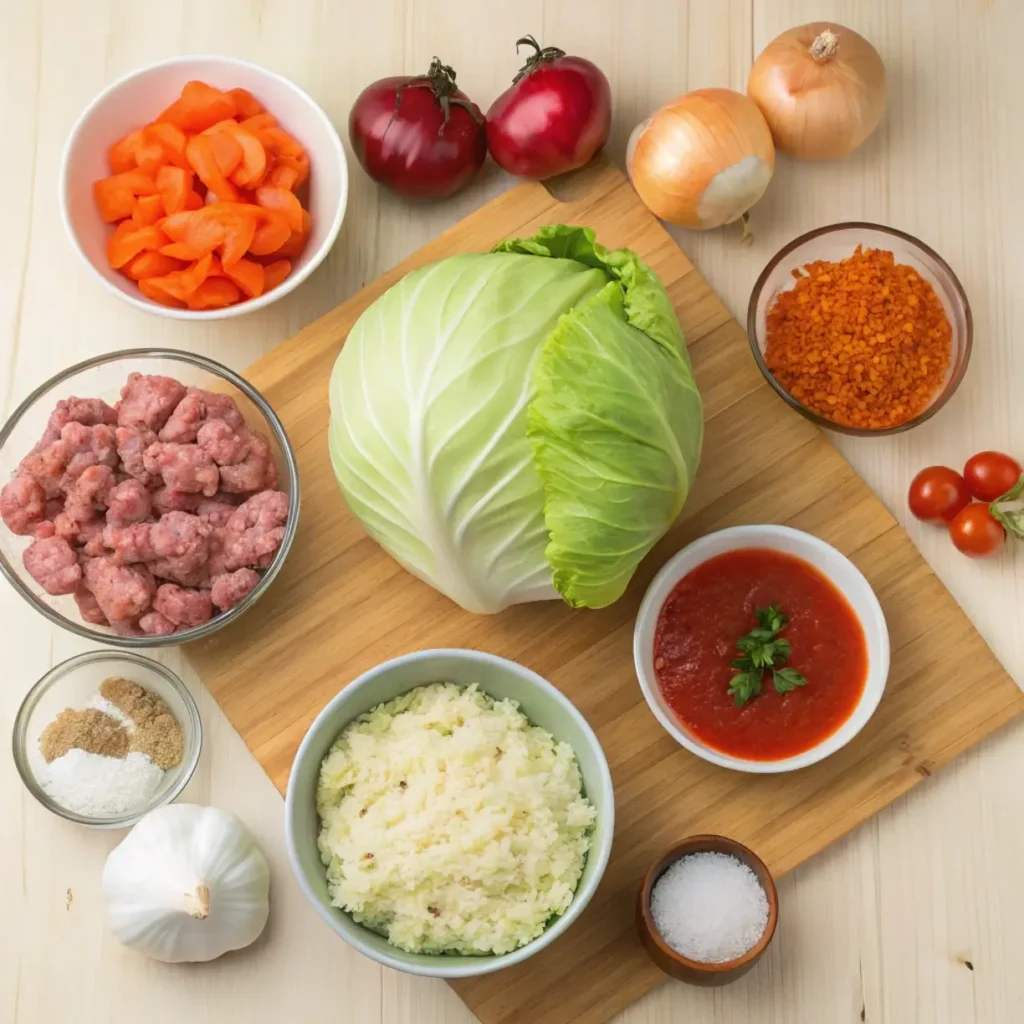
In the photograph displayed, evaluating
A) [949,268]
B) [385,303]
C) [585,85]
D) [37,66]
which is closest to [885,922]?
[949,268]

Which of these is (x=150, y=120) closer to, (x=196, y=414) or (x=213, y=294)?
(x=213, y=294)

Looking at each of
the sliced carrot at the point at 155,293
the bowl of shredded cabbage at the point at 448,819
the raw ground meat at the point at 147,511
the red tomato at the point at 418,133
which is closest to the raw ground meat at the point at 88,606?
the raw ground meat at the point at 147,511

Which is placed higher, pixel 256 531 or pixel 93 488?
pixel 93 488

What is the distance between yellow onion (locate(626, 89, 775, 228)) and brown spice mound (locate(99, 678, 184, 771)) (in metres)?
1.60

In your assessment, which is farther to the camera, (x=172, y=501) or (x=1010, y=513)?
(x=1010, y=513)

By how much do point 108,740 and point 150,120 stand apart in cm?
143

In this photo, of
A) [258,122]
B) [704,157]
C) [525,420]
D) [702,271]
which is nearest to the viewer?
[525,420]

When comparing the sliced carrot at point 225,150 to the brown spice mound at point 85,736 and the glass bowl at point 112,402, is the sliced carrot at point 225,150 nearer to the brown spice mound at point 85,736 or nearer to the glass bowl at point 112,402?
the glass bowl at point 112,402

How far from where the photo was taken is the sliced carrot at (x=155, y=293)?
2643mm

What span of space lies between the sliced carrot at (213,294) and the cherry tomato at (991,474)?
173 centimetres

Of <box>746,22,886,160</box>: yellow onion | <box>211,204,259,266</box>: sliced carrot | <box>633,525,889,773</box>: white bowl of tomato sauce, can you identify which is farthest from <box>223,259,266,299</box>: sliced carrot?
<box>746,22,886,160</box>: yellow onion

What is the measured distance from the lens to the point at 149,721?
2.62 m

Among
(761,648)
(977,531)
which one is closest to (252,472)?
(761,648)

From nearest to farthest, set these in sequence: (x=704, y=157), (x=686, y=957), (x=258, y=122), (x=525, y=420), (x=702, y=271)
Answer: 1. (x=525, y=420)
2. (x=686, y=957)
3. (x=704, y=157)
4. (x=258, y=122)
5. (x=702, y=271)
